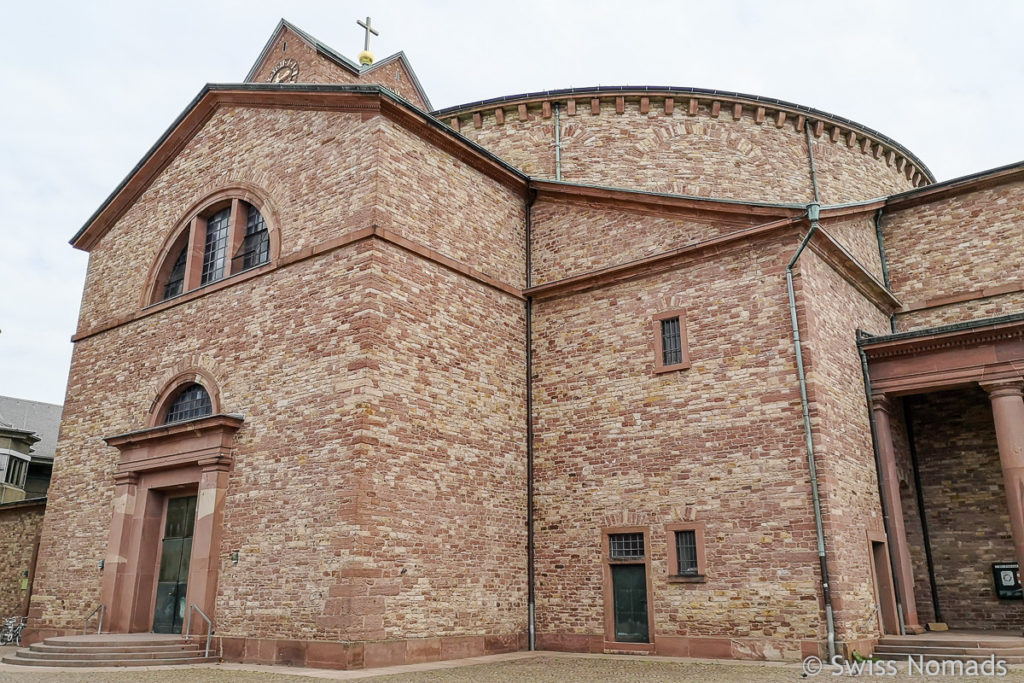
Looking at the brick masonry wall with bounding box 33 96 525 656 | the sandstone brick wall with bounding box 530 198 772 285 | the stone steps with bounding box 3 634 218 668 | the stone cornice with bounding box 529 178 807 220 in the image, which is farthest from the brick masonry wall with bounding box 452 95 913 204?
the stone steps with bounding box 3 634 218 668

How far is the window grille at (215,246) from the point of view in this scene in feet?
57.3

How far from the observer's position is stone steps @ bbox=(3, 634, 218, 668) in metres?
12.7

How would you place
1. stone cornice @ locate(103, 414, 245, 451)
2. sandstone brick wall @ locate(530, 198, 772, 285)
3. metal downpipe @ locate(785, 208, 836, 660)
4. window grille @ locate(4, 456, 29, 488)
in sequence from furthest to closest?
1. window grille @ locate(4, 456, 29, 488)
2. sandstone brick wall @ locate(530, 198, 772, 285)
3. stone cornice @ locate(103, 414, 245, 451)
4. metal downpipe @ locate(785, 208, 836, 660)

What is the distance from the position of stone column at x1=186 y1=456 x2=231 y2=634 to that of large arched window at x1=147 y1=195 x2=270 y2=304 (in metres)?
4.12

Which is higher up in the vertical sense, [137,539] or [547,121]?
[547,121]

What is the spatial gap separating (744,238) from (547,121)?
8234 mm

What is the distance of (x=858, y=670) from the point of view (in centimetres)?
1113

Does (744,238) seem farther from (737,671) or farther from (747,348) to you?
(737,671)

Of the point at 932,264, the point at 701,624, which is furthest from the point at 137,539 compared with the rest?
the point at 932,264

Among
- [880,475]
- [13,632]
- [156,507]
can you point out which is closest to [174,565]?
[156,507]

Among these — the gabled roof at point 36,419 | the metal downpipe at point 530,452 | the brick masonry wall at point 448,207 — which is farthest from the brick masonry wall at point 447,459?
the gabled roof at point 36,419

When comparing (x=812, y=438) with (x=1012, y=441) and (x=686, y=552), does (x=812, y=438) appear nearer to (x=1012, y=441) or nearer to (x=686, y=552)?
(x=686, y=552)

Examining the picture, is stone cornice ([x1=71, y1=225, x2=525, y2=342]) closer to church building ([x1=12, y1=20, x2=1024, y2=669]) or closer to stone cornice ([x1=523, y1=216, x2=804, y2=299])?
church building ([x1=12, y1=20, x2=1024, y2=669])

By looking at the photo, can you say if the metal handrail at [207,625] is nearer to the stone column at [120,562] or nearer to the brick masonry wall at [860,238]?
the stone column at [120,562]
